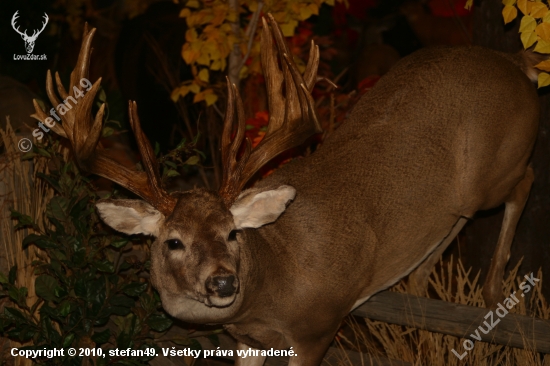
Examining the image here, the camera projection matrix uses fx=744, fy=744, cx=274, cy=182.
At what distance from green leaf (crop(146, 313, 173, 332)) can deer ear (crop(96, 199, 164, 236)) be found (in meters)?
0.82

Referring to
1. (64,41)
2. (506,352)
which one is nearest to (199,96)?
(506,352)

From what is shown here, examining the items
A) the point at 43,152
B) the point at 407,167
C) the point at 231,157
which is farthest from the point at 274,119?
the point at 43,152

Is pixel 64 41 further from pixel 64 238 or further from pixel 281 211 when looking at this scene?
pixel 281 211

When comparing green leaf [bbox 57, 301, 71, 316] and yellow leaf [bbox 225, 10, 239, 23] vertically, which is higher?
yellow leaf [bbox 225, 10, 239, 23]

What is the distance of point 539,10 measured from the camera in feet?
12.0

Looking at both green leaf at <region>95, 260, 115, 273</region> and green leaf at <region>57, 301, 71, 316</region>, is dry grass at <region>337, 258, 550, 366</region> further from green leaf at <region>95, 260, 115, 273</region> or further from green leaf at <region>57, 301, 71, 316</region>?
green leaf at <region>57, 301, 71, 316</region>

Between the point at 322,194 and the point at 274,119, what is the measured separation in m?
0.55

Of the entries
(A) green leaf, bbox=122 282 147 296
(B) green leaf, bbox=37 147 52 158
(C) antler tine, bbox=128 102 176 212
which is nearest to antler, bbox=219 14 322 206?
(C) antler tine, bbox=128 102 176 212

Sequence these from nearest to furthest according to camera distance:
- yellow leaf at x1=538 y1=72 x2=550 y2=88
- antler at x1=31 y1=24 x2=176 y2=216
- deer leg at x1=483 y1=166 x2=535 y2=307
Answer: yellow leaf at x1=538 y1=72 x2=550 y2=88 → antler at x1=31 y1=24 x2=176 y2=216 → deer leg at x1=483 y1=166 x2=535 y2=307

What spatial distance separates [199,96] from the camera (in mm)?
6629

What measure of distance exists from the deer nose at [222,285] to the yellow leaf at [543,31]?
6.32 ft

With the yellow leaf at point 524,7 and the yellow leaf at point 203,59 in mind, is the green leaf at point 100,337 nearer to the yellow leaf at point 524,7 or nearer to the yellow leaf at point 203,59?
the yellow leaf at point 203,59

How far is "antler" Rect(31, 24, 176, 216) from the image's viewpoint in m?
4.02

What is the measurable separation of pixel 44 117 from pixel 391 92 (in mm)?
2238
